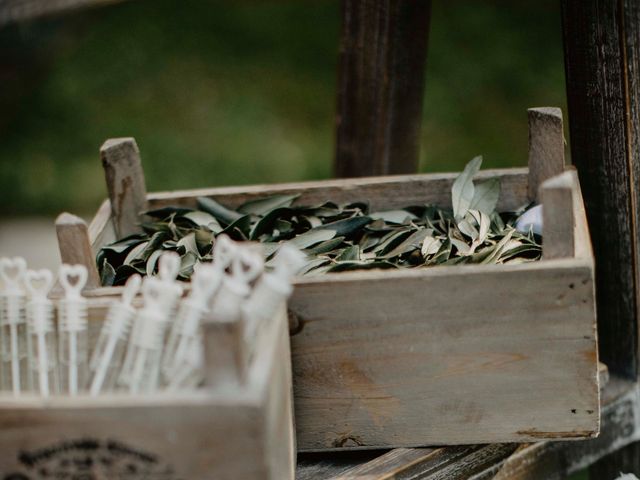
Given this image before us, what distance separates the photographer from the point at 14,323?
1248 mm

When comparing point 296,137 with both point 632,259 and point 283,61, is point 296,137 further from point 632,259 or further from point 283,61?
point 632,259

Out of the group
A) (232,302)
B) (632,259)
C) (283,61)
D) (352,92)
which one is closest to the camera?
(232,302)

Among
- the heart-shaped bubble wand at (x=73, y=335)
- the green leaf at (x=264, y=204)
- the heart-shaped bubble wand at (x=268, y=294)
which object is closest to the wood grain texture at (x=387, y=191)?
the green leaf at (x=264, y=204)

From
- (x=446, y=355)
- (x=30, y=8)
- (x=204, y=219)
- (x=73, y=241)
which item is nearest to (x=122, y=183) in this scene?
(x=204, y=219)

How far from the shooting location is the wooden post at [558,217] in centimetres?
125

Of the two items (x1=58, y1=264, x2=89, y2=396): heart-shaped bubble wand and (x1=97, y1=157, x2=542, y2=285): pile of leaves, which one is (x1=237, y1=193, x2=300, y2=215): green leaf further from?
(x1=58, y1=264, x2=89, y2=396): heart-shaped bubble wand

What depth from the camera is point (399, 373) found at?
1344 mm

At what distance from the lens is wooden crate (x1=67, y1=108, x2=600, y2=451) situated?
4.19 feet

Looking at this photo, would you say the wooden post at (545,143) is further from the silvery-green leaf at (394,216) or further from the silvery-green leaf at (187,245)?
the silvery-green leaf at (187,245)

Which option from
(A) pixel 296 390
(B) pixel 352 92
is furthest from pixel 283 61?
(A) pixel 296 390

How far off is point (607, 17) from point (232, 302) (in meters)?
0.99

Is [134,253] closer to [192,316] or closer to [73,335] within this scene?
[73,335]

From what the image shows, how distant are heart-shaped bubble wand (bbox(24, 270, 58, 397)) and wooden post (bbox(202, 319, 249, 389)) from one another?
1.01 feet

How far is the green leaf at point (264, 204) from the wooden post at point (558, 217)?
590 mm
